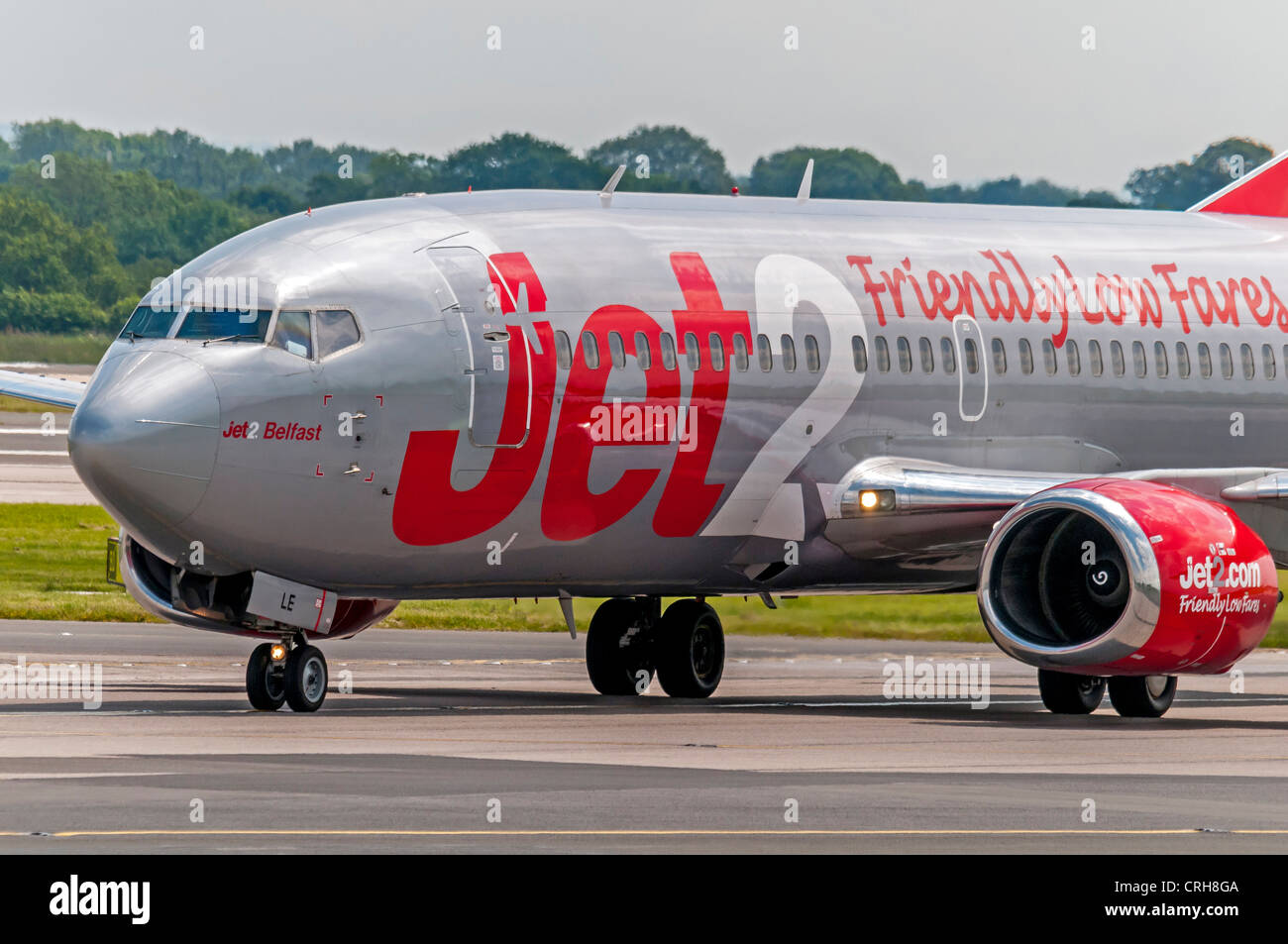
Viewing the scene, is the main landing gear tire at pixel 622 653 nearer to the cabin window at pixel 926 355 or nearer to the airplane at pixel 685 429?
the airplane at pixel 685 429

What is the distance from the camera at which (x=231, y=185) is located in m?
115

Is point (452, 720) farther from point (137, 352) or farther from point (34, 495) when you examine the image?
point (34, 495)

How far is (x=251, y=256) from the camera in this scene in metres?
22.7

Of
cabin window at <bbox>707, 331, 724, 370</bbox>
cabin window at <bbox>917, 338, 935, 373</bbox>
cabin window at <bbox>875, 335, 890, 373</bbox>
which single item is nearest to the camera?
cabin window at <bbox>707, 331, 724, 370</bbox>

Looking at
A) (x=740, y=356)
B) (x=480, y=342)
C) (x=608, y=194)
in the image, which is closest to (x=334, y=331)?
(x=480, y=342)

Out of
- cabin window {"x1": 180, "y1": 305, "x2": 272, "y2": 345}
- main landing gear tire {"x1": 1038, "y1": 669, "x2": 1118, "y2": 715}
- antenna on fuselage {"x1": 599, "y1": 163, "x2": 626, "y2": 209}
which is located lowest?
main landing gear tire {"x1": 1038, "y1": 669, "x2": 1118, "y2": 715}

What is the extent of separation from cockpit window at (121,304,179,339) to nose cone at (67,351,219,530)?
21.5 inches

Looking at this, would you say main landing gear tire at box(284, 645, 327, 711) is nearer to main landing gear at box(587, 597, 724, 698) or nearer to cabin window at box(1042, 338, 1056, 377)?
main landing gear at box(587, 597, 724, 698)

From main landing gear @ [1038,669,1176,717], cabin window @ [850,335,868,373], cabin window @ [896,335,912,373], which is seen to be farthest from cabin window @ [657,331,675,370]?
main landing gear @ [1038,669,1176,717]

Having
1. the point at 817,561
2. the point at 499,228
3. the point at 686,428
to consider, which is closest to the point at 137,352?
the point at 499,228

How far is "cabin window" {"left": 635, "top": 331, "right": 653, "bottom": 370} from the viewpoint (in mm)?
24188

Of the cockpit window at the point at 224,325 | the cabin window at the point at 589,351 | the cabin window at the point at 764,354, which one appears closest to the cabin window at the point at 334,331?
the cockpit window at the point at 224,325

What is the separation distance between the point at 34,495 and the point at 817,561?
3810 centimetres

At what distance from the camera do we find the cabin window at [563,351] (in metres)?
23.5
